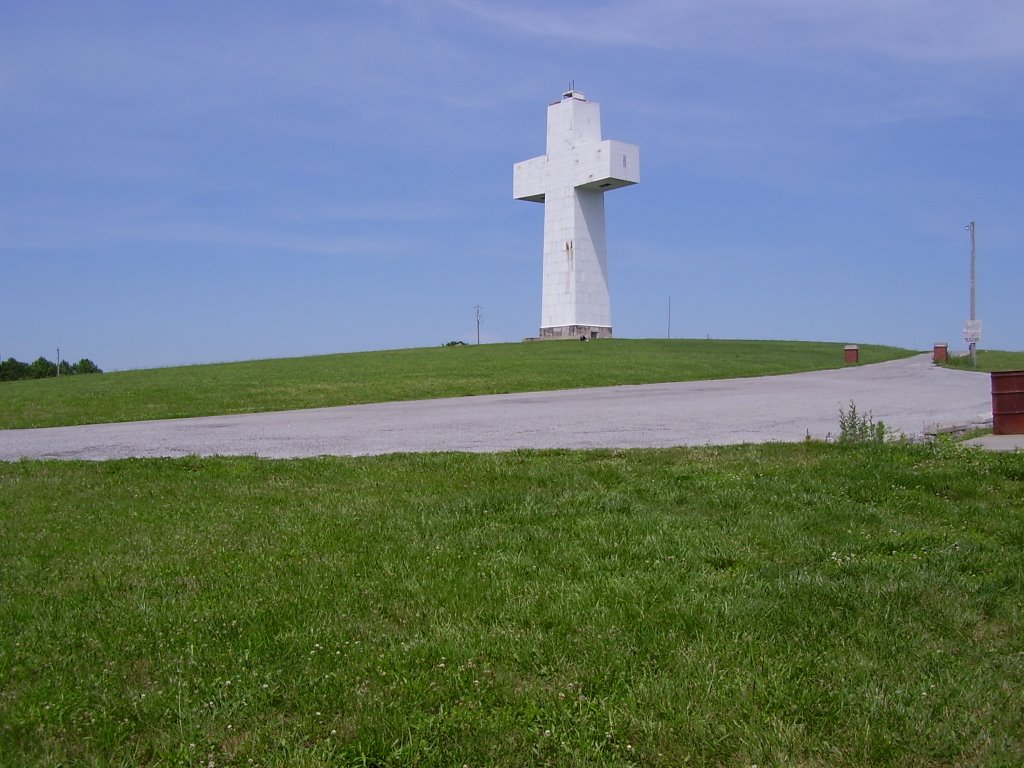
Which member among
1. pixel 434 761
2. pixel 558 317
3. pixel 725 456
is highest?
pixel 558 317

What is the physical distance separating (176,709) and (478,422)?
13.2 metres

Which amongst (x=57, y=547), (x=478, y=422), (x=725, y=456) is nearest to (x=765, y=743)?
(x=57, y=547)

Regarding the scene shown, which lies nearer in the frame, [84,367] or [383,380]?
[383,380]

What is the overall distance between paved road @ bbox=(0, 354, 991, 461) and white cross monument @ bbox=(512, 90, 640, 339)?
90.8ft

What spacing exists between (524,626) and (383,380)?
1015 inches

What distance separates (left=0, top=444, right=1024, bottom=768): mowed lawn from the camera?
418 centimetres

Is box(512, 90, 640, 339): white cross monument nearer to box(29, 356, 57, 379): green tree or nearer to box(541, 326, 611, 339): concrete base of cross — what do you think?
box(541, 326, 611, 339): concrete base of cross

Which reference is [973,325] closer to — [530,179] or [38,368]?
[530,179]

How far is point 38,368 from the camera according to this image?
74688 mm

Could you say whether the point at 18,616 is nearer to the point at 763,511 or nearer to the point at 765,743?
the point at 765,743

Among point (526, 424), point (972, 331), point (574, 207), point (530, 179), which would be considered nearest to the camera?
point (526, 424)

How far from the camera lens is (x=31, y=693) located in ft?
15.4

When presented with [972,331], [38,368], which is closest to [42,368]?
[38,368]

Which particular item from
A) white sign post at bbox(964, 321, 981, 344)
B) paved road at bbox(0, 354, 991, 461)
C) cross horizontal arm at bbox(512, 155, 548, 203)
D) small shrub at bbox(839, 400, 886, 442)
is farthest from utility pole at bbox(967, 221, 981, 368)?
small shrub at bbox(839, 400, 886, 442)
